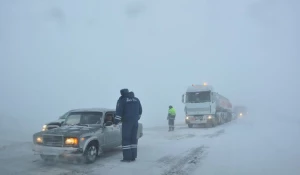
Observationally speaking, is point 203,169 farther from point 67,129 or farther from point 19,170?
point 19,170

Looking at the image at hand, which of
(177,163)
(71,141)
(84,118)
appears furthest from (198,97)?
(71,141)

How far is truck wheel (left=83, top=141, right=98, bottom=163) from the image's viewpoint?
23.4 feet

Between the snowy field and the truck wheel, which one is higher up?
the truck wheel

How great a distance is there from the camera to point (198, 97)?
22688 mm

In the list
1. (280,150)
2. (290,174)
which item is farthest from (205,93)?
(290,174)

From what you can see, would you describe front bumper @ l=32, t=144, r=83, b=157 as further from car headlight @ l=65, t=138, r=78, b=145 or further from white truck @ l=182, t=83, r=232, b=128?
white truck @ l=182, t=83, r=232, b=128

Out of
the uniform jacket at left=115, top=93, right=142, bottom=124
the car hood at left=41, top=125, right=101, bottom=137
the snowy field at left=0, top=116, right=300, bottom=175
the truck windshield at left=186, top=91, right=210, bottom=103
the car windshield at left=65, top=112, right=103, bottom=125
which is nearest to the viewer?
the snowy field at left=0, top=116, right=300, bottom=175

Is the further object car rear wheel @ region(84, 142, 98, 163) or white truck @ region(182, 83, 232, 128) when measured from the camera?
white truck @ region(182, 83, 232, 128)

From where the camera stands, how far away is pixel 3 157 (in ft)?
26.4

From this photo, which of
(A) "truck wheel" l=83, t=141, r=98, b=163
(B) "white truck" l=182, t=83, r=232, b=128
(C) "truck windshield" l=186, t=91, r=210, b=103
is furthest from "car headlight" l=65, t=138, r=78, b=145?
(C) "truck windshield" l=186, t=91, r=210, b=103

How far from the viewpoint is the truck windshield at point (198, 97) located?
74.1 feet

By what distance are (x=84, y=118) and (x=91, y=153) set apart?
141 cm

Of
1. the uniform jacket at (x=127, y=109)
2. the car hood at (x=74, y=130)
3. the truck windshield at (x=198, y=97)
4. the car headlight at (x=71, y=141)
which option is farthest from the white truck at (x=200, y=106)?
the car headlight at (x=71, y=141)

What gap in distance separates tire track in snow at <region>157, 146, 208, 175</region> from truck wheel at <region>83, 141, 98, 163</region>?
1.71 m
